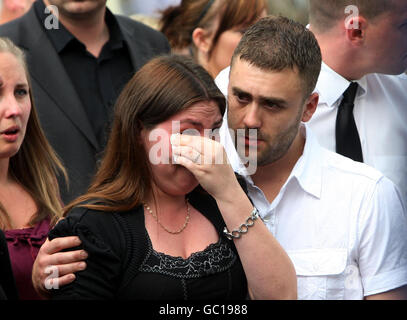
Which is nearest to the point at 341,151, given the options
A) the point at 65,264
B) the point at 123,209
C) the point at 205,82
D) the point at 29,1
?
the point at 205,82

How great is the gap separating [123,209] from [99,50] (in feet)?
5.47

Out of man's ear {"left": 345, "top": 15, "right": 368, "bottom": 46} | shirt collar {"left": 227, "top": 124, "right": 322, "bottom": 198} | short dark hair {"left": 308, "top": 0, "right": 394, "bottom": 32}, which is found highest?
short dark hair {"left": 308, "top": 0, "right": 394, "bottom": 32}

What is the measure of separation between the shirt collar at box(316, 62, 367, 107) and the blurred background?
922 millimetres

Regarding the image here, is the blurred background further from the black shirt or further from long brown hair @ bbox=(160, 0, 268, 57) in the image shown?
the black shirt

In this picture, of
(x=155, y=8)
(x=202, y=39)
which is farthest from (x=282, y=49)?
(x=155, y=8)

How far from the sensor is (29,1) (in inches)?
166

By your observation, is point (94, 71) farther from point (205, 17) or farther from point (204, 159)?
point (204, 159)

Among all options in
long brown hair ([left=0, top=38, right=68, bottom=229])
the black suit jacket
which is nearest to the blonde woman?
long brown hair ([left=0, top=38, right=68, bottom=229])

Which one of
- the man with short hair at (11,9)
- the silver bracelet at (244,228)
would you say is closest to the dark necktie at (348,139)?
the silver bracelet at (244,228)

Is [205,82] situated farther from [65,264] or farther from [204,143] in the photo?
[65,264]

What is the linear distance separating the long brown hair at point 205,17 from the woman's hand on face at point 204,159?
1.86 meters

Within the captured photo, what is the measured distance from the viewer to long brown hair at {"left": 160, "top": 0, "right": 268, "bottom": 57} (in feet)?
12.7

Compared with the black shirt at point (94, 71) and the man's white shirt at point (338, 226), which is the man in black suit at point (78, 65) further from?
the man's white shirt at point (338, 226)

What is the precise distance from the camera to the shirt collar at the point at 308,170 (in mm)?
2678
